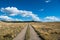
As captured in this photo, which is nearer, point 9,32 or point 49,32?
point 9,32
